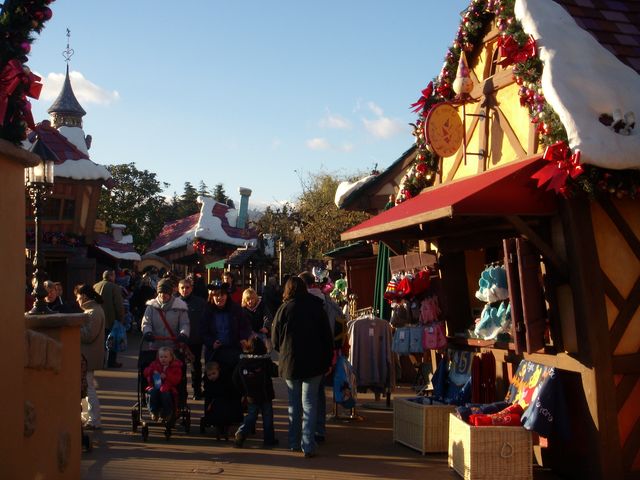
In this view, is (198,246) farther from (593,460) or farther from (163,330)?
(593,460)

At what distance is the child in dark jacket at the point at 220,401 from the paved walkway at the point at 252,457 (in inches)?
8.1

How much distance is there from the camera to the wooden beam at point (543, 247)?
26.1ft

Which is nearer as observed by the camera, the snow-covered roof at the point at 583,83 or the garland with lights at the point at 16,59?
the garland with lights at the point at 16,59

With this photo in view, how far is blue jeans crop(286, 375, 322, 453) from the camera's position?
30.4 ft

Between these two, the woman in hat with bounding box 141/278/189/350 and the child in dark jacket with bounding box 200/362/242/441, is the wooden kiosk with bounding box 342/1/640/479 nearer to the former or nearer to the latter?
the child in dark jacket with bounding box 200/362/242/441

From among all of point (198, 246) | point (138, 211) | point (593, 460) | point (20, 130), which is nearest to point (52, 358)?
point (20, 130)

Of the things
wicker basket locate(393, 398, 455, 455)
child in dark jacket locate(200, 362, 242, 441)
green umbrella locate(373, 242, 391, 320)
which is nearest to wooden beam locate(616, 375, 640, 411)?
wicker basket locate(393, 398, 455, 455)

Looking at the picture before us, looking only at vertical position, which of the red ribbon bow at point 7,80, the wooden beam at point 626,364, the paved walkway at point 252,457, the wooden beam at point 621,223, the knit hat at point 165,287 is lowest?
the paved walkway at point 252,457

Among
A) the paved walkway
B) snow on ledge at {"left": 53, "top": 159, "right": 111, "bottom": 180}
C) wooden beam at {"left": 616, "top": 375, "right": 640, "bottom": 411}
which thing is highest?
snow on ledge at {"left": 53, "top": 159, "right": 111, "bottom": 180}

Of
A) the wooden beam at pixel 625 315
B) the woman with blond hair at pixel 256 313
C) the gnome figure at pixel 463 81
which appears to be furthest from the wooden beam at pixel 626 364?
the woman with blond hair at pixel 256 313

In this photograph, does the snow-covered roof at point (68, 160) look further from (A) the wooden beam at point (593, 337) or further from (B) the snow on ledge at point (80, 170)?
(A) the wooden beam at point (593, 337)

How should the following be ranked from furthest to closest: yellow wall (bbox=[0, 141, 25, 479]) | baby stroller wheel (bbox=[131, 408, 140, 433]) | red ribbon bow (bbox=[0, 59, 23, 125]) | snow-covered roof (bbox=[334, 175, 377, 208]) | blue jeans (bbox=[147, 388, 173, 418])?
snow-covered roof (bbox=[334, 175, 377, 208])
baby stroller wheel (bbox=[131, 408, 140, 433])
blue jeans (bbox=[147, 388, 173, 418])
red ribbon bow (bbox=[0, 59, 23, 125])
yellow wall (bbox=[0, 141, 25, 479])

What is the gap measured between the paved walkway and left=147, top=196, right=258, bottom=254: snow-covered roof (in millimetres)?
32741

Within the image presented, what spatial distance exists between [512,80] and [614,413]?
3713 millimetres
